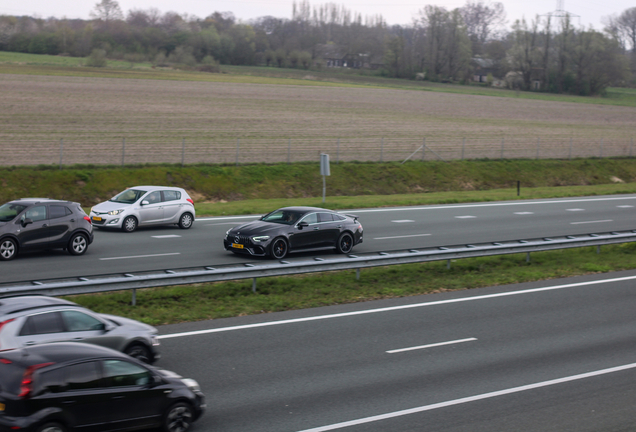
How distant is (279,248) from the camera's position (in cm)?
1775

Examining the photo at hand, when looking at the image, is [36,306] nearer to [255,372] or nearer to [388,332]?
[255,372]

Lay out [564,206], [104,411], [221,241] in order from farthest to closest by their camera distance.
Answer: [564,206], [221,241], [104,411]

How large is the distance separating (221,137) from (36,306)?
3408cm

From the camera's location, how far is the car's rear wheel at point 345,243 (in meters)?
19.1

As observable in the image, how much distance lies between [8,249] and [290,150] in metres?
26.0

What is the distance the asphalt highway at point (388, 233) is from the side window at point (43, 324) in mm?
6346

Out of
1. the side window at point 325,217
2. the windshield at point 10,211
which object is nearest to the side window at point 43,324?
the windshield at point 10,211

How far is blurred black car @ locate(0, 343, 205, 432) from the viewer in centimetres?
638

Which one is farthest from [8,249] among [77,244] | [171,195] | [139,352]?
[139,352]

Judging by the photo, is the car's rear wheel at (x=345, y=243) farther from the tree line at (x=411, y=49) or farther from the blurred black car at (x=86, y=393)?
the tree line at (x=411, y=49)

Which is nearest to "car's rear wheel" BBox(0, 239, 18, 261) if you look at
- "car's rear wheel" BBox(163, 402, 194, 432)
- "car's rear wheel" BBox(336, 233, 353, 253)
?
"car's rear wheel" BBox(336, 233, 353, 253)

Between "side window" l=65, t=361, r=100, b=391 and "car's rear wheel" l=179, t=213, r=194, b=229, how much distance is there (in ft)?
52.7

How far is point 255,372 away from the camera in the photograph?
967cm

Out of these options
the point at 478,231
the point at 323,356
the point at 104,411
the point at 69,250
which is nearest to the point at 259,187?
the point at 478,231
